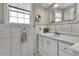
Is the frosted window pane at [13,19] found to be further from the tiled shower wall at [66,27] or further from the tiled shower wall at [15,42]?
the tiled shower wall at [66,27]

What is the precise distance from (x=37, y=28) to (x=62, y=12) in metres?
0.36

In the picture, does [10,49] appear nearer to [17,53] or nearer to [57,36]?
[17,53]

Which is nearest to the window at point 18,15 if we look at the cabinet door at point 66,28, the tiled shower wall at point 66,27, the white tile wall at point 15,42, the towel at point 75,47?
the white tile wall at point 15,42

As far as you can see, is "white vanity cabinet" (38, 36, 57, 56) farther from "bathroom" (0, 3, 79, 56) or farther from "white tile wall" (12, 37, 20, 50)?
"white tile wall" (12, 37, 20, 50)

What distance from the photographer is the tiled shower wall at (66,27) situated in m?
0.97

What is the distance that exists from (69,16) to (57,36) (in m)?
0.27

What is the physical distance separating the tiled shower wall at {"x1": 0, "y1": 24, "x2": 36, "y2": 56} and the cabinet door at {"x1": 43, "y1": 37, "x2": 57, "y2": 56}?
0.46 ft

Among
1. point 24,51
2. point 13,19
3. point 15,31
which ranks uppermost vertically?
point 13,19

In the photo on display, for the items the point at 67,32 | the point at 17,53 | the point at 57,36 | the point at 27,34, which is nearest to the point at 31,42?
the point at 27,34

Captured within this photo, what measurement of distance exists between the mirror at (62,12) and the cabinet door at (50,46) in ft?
0.80

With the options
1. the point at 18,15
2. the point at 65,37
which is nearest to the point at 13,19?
the point at 18,15

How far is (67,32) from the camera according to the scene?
1016 mm

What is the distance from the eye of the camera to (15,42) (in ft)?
3.47

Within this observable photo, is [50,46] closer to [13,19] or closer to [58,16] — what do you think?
[58,16]
